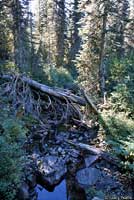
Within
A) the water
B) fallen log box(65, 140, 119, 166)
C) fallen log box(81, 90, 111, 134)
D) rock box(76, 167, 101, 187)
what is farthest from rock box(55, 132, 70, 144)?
the water

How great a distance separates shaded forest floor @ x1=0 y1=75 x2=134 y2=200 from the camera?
25.3 ft

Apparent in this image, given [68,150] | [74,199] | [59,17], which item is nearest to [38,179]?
[74,199]

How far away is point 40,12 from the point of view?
3550 cm

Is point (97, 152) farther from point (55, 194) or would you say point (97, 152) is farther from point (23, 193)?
point (23, 193)

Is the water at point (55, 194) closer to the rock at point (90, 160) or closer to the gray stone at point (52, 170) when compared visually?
the gray stone at point (52, 170)

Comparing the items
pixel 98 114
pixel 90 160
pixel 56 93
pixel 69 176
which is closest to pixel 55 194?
pixel 69 176

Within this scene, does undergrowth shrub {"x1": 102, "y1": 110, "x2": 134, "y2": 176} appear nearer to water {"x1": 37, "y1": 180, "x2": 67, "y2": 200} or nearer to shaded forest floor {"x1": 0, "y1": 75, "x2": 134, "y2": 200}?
shaded forest floor {"x1": 0, "y1": 75, "x2": 134, "y2": 200}

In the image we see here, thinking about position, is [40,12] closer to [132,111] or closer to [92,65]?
[92,65]

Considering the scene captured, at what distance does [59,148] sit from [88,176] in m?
1.91

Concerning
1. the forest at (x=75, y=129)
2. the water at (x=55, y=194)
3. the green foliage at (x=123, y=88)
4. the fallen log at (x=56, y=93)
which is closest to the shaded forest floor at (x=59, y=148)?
the forest at (x=75, y=129)

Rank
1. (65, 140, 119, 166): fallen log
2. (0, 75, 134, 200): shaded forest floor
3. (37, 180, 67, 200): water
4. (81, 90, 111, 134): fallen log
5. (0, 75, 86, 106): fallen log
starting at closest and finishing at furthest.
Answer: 1. (0, 75, 134, 200): shaded forest floor
2. (37, 180, 67, 200): water
3. (65, 140, 119, 166): fallen log
4. (81, 90, 111, 134): fallen log
5. (0, 75, 86, 106): fallen log

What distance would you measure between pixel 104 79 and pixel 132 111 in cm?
460

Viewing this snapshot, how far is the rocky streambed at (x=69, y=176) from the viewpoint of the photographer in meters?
7.76

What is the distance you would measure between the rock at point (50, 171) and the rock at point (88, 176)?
0.56m
